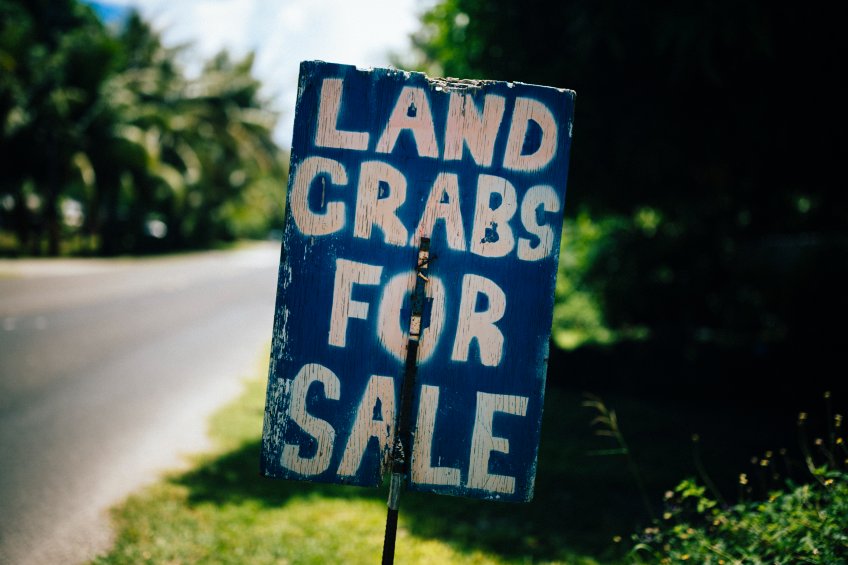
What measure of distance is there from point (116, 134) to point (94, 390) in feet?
57.2

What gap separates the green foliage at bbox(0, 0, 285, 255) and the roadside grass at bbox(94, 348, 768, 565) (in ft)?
62.1

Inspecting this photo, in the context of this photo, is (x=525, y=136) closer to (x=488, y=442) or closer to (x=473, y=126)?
(x=473, y=126)

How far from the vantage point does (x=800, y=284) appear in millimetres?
7594

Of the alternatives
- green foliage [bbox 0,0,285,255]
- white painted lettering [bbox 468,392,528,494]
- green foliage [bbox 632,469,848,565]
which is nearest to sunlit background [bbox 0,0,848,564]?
green foliage [bbox 632,469,848,565]

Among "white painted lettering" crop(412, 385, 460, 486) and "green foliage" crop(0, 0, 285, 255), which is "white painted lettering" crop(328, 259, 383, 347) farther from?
"green foliage" crop(0, 0, 285, 255)

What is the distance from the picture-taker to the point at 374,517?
3.93 m

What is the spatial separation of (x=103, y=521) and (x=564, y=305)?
1263 cm

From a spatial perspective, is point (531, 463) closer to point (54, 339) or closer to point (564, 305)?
point (54, 339)

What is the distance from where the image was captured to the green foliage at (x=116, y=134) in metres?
19.8

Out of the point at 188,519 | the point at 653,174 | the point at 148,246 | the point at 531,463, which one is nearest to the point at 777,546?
the point at 531,463

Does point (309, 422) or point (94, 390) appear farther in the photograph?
point (94, 390)

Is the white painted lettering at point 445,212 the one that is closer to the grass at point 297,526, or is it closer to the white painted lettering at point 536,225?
the white painted lettering at point 536,225

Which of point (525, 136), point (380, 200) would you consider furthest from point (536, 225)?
point (380, 200)

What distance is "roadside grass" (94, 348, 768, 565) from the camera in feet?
11.1
